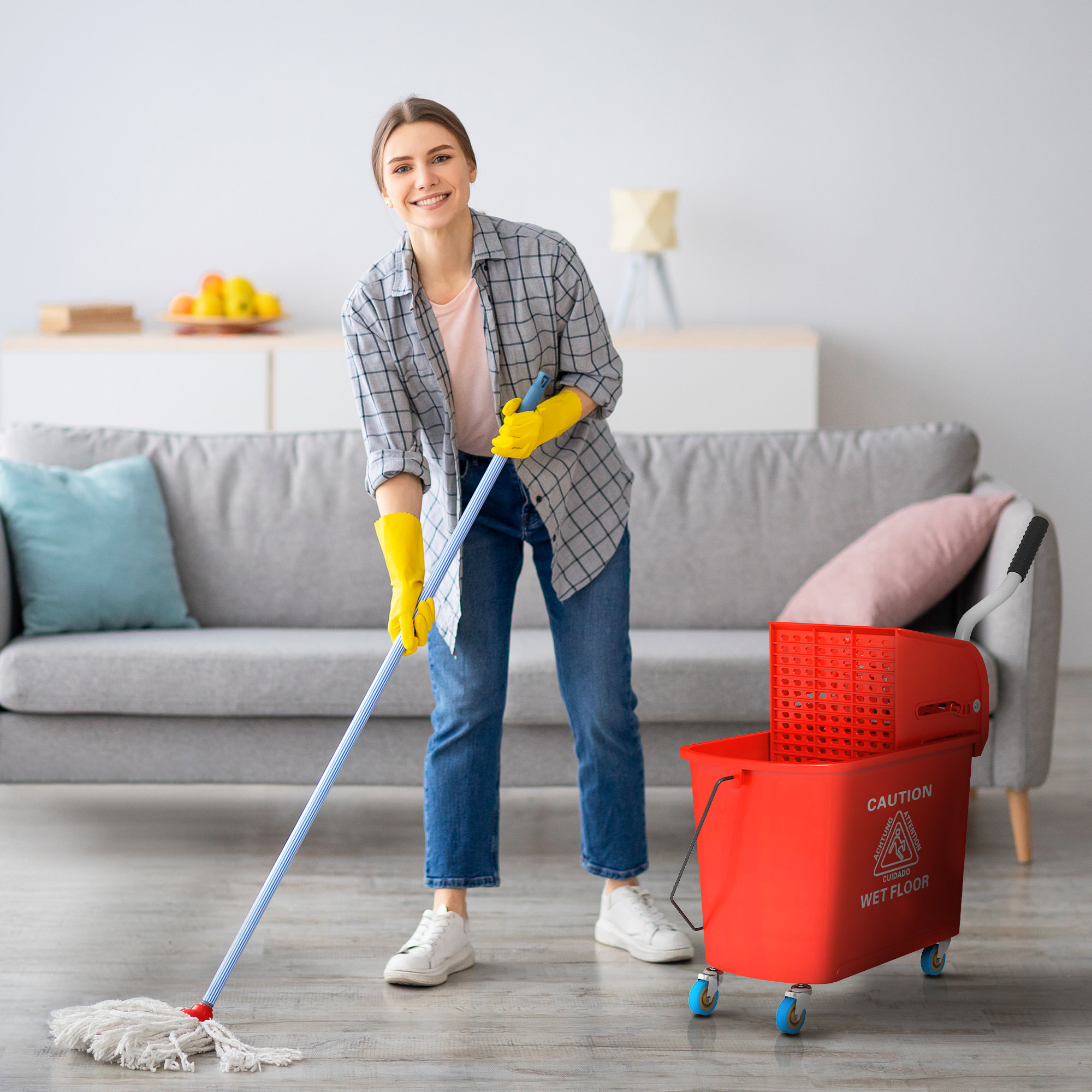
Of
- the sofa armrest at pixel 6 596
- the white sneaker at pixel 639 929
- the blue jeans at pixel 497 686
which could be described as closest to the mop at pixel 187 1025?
the blue jeans at pixel 497 686

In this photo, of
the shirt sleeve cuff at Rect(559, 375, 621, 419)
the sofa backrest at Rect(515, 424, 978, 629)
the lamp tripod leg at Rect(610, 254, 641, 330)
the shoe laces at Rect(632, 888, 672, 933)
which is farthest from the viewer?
the lamp tripod leg at Rect(610, 254, 641, 330)

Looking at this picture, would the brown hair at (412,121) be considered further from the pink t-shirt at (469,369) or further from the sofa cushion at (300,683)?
the sofa cushion at (300,683)

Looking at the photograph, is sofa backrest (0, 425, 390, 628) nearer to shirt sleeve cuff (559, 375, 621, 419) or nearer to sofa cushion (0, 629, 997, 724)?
sofa cushion (0, 629, 997, 724)

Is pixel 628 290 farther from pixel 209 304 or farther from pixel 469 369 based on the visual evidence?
pixel 469 369

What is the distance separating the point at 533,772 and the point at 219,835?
0.65m

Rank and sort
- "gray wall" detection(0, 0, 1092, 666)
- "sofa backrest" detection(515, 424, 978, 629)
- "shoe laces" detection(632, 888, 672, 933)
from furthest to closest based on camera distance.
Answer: "gray wall" detection(0, 0, 1092, 666) < "sofa backrest" detection(515, 424, 978, 629) < "shoe laces" detection(632, 888, 672, 933)

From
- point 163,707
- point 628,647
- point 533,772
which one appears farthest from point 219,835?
point 628,647

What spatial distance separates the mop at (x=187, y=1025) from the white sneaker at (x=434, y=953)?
233mm

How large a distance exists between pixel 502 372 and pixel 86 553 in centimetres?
125

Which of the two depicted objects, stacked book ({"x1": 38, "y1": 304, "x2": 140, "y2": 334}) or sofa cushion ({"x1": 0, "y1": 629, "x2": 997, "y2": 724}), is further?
stacked book ({"x1": 38, "y1": 304, "x2": 140, "y2": 334})

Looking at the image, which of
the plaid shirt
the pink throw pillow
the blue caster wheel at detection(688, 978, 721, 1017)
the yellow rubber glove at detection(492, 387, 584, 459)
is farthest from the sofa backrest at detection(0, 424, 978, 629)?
the blue caster wheel at detection(688, 978, 721, 1017)

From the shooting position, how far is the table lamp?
3.72 m

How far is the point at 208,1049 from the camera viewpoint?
166 centimetres

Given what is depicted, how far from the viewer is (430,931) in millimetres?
1900
